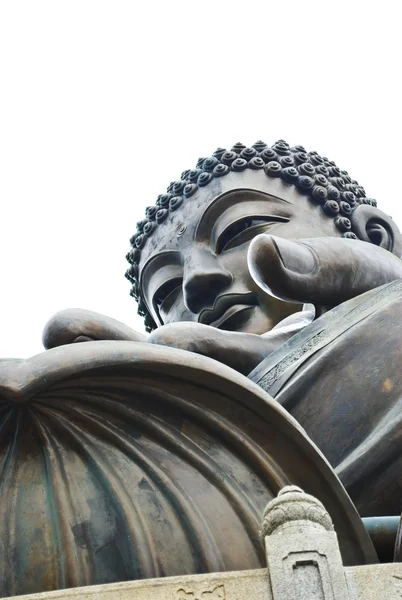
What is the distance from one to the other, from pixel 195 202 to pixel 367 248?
1.51 metres

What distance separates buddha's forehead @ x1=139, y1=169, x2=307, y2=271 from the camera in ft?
19.6

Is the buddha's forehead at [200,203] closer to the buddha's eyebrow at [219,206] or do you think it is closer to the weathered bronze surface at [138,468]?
the buddha's eyebrow at [219,206]

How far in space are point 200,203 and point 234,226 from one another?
1.36 feet

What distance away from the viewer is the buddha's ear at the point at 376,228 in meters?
5.97

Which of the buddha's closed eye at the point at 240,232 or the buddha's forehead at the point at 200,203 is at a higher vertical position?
the buddha's forehead at the point at 200,203

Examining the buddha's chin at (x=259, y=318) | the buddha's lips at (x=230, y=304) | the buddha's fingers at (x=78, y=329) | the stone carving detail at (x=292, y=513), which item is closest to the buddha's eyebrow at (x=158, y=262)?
the buddha's lips at (x=230, y=304)

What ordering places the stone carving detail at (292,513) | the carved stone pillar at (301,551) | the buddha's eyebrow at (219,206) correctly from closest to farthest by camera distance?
the carved stone pillar at (301,551), the stone carving detail at (292,513), the buddha's eyebrow at (219,206)

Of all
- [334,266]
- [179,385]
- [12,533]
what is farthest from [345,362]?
[12,533]

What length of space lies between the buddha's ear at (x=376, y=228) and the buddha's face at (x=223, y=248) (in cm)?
15

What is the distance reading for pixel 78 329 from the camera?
4043 millimetres

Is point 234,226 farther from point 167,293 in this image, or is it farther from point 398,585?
point 398,585

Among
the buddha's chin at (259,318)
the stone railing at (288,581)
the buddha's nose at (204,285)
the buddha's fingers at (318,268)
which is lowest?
the stone railing at (288,581)

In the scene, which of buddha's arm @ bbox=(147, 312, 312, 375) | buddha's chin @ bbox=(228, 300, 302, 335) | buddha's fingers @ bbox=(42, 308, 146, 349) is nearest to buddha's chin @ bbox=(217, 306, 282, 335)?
buddha's chin @ bbox=(228, 300, 302, 335)

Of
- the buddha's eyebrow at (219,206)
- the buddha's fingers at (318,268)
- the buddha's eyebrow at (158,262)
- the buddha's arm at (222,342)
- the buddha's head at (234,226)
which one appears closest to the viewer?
the buddha's arm at (222,342)
